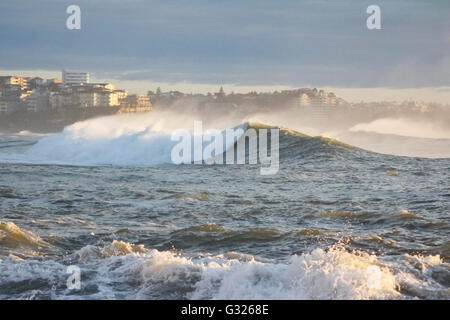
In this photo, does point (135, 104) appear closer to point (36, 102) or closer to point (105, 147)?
point (36, 102)

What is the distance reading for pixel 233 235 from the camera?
386 inches

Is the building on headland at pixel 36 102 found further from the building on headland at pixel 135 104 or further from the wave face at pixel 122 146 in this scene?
the wave face at pixel 122 146

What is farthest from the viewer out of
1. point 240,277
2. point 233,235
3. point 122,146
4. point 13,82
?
point 13,82

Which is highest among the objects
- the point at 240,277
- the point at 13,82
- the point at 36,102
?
the point at 13,82

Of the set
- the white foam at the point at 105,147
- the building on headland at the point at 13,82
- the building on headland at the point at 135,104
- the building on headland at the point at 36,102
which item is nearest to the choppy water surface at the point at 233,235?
the white foam at the point at 105,147

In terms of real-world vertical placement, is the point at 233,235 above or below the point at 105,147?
above

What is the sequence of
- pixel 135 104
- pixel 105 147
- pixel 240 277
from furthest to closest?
pixel 135 104
pixel 105 147
pixel 240 277

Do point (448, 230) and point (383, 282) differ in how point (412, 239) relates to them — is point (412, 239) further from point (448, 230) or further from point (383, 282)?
point (383, 282)

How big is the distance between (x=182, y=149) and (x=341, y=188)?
1736 cm

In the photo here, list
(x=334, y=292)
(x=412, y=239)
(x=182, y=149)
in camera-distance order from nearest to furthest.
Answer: (x=334, y=292), (x=412, y=239), (x=182, y=149)

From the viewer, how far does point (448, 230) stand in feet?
32.6

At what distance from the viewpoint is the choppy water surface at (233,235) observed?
6691 millimetres

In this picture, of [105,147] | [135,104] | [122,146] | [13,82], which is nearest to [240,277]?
[122,146]

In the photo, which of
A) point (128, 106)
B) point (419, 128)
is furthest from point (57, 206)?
point (128, 106)
